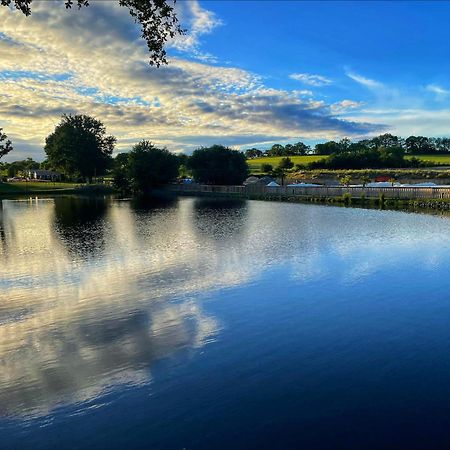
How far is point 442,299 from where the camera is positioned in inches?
721

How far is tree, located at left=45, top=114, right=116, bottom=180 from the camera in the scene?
142 metres

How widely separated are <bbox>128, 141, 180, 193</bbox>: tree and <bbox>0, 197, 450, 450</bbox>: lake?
90.0 m

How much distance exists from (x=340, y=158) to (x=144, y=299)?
136m

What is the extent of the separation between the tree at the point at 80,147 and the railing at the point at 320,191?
139ft

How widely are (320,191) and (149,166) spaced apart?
5368 cm

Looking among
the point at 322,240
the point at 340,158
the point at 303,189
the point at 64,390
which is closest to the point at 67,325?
the point at 64,390

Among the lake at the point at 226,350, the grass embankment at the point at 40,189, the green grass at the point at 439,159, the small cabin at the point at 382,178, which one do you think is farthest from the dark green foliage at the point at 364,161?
the lake at the point at 226,350

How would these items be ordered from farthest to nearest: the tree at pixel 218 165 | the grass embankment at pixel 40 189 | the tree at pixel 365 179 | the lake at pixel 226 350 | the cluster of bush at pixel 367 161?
the cluster of bush at pixel 367 161 → the grass embankment at pixel 40 189 → the tree at pixel 365 179 → the tree at pixel 218 165 → the lake at pixel 226 350

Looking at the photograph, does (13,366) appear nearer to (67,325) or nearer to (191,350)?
(67,325)

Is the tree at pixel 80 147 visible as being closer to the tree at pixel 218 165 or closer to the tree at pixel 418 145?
the tree at pixel 218 165

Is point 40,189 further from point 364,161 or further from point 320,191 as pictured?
point 364,161

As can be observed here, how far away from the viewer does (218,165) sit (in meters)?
111

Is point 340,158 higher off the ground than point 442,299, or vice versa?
point 340,158

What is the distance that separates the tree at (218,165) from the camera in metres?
111
